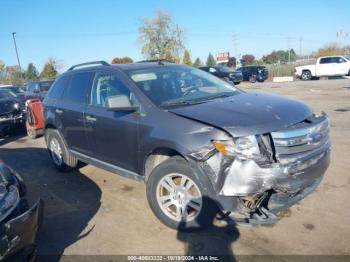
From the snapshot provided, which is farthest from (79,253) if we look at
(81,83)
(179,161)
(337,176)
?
(337,176)

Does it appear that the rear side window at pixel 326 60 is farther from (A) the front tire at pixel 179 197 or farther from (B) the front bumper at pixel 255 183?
(A) the front tire at pixel 179 197

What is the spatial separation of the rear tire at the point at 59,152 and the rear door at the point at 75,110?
216 mm

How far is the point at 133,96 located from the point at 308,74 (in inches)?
1017

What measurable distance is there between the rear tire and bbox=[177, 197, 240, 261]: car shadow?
9.50 ft

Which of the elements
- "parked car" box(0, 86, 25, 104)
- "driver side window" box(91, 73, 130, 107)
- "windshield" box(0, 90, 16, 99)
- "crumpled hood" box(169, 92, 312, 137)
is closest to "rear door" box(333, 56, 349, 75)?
"parked car" box(0, 86, 25, 104)

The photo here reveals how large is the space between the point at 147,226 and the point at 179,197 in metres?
0.61

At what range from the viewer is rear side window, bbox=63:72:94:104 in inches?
204

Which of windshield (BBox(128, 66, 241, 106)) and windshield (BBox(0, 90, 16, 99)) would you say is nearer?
windshield (BBox(128, 66, 241, 106))

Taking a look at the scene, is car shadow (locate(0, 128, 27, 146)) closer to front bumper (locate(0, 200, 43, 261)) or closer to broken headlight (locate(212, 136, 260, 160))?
front bumper (locate(0, 200, 43, 261))

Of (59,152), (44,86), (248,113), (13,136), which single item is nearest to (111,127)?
(248,113)

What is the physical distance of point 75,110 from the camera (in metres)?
5.30

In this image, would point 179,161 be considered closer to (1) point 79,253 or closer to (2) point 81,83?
(1) point 79,253

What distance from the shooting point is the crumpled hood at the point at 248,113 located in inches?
129

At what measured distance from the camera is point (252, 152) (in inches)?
126
